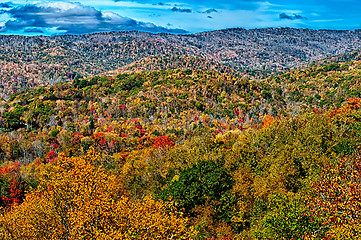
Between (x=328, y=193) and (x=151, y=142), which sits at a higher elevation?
(x=328, y=193)

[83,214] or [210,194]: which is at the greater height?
[83,214]

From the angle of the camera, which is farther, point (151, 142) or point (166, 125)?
point (166, 125)

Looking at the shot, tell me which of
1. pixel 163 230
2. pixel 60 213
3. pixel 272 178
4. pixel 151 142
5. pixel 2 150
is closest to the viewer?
pixel 163 230

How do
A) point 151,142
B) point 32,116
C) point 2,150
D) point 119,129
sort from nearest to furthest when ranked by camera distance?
point 2,150 → point 151,142 → point 119,129 → point 32,116

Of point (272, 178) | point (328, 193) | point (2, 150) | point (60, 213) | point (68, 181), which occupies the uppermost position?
point (328, 193)

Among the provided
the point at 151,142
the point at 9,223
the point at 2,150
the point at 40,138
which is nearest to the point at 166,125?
the point at 151,142

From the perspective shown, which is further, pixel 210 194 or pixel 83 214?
pixel 210 194

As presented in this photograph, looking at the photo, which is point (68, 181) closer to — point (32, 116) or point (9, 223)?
point (9, 223)
